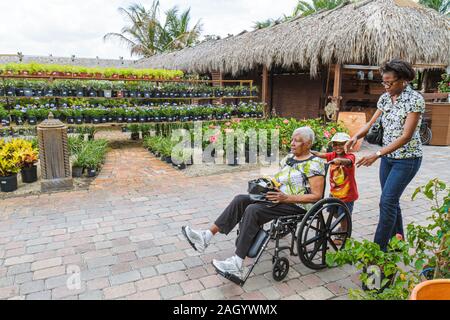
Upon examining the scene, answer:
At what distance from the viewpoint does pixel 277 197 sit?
2.57 metres

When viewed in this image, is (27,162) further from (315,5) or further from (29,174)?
(315,5)

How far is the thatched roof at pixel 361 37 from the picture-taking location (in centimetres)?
A: 763

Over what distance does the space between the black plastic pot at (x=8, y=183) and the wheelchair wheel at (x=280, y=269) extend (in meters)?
4.02

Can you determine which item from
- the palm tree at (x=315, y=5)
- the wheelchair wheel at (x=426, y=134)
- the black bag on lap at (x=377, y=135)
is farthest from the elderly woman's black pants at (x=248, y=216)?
the palm tree at (x=315, y=5)

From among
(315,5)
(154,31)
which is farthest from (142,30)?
(315,5)

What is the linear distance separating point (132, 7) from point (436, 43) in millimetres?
19265

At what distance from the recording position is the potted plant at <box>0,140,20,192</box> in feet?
15.6

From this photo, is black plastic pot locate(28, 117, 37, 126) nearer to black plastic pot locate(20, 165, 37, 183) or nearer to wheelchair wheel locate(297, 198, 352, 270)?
black plastic pot locate(20, 165, 37, 183)

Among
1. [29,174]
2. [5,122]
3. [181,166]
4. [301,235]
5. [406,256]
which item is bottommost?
[181,166]

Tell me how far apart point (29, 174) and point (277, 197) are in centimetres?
419

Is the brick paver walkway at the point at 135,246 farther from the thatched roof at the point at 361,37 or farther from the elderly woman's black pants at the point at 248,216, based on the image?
the thatched roof at the point at 361,37

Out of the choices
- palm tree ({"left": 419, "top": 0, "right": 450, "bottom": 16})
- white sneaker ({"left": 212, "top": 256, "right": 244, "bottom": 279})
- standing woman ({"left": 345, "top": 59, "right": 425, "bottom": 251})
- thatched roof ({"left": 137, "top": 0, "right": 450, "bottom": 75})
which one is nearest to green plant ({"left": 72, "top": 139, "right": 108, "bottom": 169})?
white sneaker ({"left": 212, "top": 256, "right": 244, "bottom": 279})
